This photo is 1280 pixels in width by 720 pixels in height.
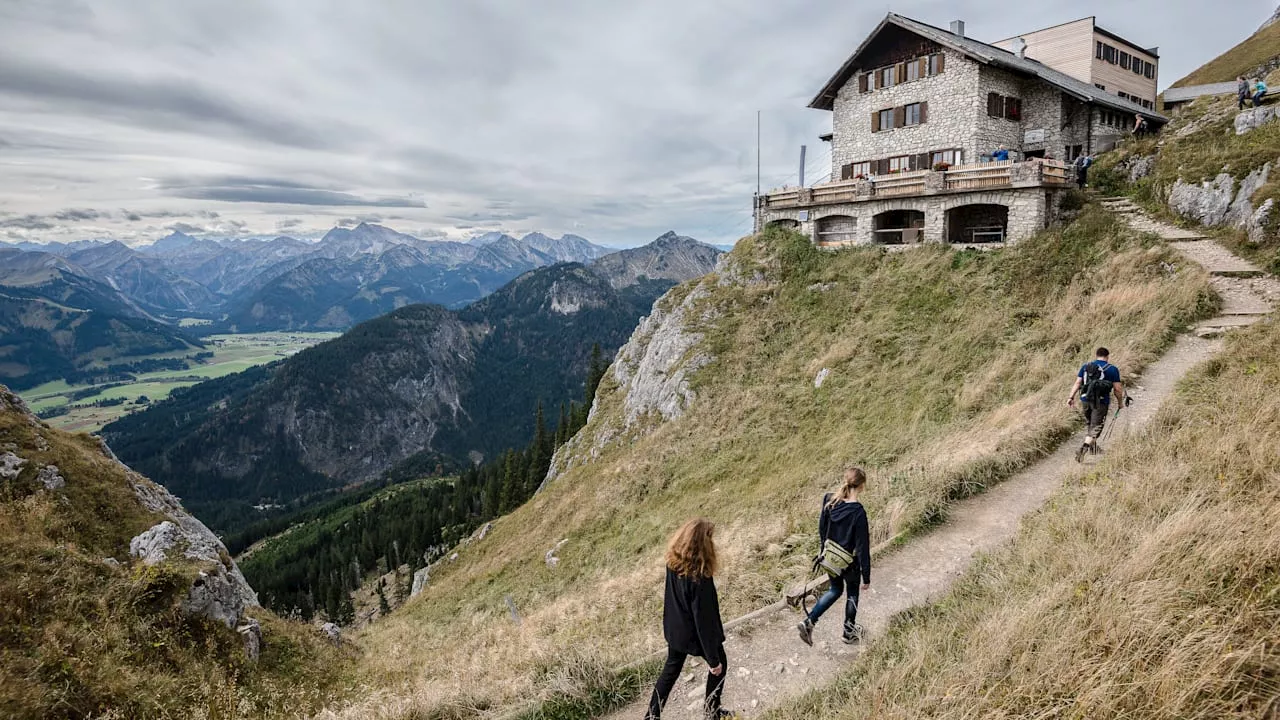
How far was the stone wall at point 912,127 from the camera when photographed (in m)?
32.2

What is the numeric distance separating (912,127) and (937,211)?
9556 millimetres

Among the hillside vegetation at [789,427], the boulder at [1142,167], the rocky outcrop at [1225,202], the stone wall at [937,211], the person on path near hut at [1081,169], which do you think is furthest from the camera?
the boulder at [1142,167]

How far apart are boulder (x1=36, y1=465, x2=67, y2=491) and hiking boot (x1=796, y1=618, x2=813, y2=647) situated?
873 inches

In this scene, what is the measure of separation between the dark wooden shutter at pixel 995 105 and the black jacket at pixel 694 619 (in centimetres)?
3694

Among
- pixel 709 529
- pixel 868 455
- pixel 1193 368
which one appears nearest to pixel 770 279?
pixel 868 455

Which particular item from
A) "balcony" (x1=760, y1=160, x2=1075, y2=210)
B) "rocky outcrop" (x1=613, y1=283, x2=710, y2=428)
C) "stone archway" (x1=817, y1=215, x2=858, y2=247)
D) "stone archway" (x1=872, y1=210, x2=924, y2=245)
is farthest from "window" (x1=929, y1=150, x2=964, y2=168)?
"rocky outcrop" (x1=613, y1=283, x2=710, y2=428)

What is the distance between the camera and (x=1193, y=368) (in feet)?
44.7

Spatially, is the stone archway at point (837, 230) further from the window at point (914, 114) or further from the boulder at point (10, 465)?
the boulder at point (10, 465)

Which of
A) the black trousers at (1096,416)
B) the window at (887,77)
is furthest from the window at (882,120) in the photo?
the black trousers at (1096,416)

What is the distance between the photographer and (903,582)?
30.4ft

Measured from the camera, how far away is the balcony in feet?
82.2

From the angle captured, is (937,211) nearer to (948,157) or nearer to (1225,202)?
(948,157)

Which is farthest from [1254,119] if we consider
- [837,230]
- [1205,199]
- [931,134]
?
[837,230]

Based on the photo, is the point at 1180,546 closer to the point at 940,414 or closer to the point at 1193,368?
the point at 1193,368
